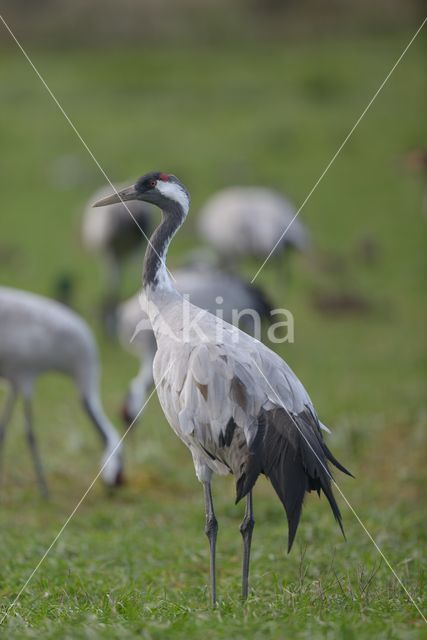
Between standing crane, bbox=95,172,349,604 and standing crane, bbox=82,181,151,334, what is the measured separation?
22.1 ft

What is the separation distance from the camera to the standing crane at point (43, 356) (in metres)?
6.95

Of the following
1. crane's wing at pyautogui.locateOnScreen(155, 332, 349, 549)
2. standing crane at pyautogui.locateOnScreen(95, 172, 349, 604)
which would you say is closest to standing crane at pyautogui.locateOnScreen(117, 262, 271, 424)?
standing crane at pyautogui.locateOnScreen(95, 172, 349, 604)

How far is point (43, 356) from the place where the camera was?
23.2 ft

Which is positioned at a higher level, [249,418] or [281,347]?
[249,418]

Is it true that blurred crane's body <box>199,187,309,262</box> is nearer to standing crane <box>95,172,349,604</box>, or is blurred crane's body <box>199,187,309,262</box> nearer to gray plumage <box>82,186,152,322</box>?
gray plumage <box>82,186,152,322</box>

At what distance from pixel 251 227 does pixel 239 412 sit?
25.9 feet

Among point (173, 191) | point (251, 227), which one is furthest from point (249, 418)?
point (251, 227)

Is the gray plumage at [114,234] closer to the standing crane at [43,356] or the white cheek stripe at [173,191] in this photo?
the standing crane at [43,356]

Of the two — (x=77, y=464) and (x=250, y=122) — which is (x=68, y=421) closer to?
(x=77, y=464)

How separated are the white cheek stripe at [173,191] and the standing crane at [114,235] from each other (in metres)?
6.31

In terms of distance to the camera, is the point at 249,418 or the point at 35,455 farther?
the point at 35,455

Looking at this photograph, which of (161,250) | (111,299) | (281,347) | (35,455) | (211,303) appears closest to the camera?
(161,250)

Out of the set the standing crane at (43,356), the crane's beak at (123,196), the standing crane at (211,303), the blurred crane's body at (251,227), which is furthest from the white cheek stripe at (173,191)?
the blurred crane's body at (251,227)

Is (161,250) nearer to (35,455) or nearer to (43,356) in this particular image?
(43,356)
